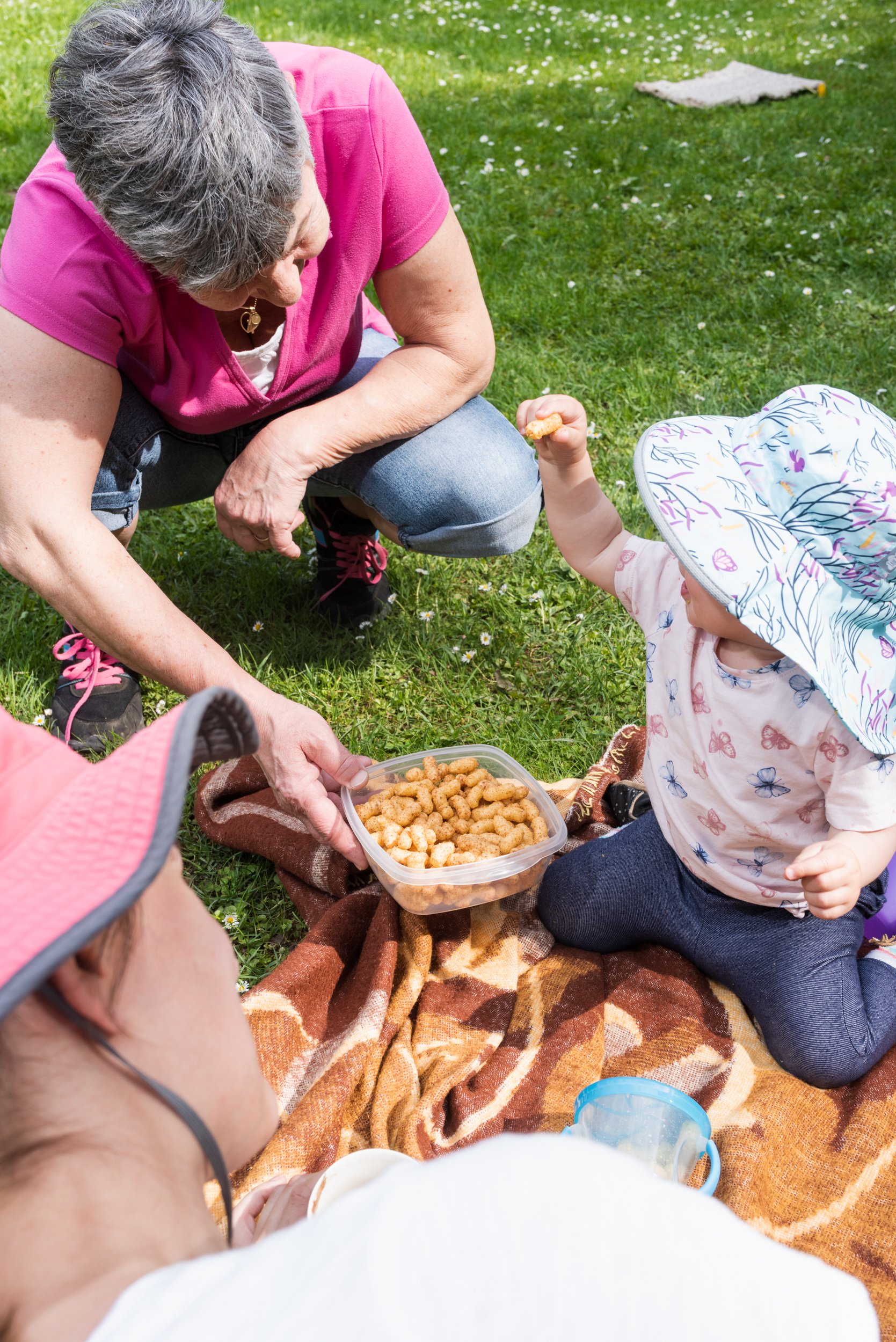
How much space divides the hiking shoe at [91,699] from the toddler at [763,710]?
39.1 inches

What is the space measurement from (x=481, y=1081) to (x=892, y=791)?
30.1 inches

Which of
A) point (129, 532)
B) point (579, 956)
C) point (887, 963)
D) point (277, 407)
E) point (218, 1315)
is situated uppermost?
point (218, 1315)

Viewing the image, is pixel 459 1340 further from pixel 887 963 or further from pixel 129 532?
pixel 129 532

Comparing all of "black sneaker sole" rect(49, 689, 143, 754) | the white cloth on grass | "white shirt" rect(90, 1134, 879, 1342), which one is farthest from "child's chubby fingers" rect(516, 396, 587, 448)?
the white cloth on grass

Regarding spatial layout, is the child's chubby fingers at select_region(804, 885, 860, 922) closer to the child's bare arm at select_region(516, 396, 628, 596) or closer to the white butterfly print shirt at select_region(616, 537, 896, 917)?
the white butterfly print shirt at select_region(616, 537, 896, 917)

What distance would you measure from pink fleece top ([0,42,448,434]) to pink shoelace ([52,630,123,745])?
0.55 m

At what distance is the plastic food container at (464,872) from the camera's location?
168 cm

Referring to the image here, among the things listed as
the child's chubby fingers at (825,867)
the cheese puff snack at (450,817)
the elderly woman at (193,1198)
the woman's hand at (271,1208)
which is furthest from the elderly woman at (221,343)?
the elderly woman at (193,1198)

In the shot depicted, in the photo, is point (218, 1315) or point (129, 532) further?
point (129, 532)

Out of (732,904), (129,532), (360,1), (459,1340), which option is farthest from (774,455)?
(360,1)

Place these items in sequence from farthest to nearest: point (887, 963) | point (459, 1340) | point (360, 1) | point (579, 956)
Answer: point (360, 1), point (579, 956), point (887, 963), point (459, 1340)

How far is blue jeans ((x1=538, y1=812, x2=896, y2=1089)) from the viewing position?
1.61 metres

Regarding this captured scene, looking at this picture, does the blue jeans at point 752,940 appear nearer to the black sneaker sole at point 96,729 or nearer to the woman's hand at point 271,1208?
the woman's hand at point 271,1208

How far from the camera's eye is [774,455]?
142 cm
